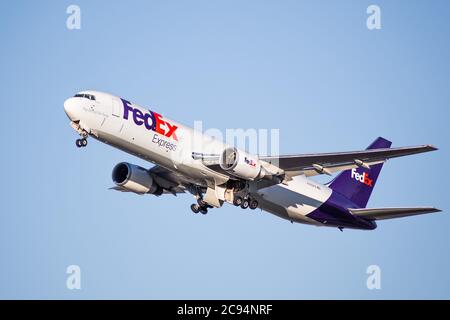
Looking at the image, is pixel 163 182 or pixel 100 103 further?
pixel 163 182

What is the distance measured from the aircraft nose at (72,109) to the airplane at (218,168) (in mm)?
49

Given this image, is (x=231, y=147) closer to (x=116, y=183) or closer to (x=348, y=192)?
(x=116, y=183)

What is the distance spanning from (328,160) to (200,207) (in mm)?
8321

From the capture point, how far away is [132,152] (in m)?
40.6

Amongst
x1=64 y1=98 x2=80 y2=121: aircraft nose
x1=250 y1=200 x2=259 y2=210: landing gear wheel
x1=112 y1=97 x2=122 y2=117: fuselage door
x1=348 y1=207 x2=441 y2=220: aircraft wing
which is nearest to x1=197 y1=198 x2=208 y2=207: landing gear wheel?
x1=250 y1=200 x2=259 y2=210: landing gear wheel

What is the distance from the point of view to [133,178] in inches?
1805

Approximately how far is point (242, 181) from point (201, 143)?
335 centimetres

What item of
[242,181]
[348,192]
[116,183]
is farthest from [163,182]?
[348,192]

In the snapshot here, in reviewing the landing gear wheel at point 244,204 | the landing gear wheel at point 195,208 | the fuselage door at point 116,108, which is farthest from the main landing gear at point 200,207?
the fuselage door at point 116,108

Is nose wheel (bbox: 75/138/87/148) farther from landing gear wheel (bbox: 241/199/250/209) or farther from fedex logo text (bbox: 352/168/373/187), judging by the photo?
fedex logo text (bbox: 352/168/373/187)

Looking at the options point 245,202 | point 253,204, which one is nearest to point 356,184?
point 253,204

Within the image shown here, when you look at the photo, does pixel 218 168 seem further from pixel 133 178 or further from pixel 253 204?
pixel 133 178
